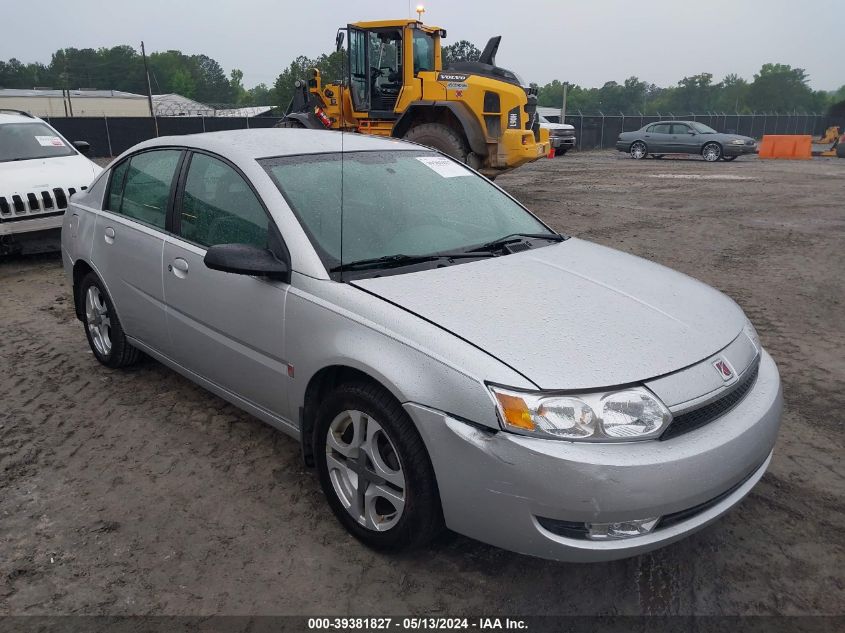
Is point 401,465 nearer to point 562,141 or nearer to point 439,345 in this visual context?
point 439,345

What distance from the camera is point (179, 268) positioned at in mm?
3461

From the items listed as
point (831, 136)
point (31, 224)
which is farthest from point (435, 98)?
point (831, 136)

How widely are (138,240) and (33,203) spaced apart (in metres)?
4.50

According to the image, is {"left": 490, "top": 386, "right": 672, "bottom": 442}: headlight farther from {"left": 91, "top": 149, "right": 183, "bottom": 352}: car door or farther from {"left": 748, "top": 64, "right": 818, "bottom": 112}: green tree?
{"left": 748, "top": 64, "right": 818, "bottom": 112}: green tree

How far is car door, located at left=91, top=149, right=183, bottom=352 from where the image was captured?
12.2 ft

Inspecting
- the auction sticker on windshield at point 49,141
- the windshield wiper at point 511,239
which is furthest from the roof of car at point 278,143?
the auction sticker on windshield at point 49,141

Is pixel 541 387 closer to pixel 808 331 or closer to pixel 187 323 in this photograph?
pixel 187 323

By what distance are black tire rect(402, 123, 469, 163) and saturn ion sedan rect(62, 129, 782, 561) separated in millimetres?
8159

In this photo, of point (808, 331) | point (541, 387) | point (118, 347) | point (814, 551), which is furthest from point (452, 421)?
point (808, 331)

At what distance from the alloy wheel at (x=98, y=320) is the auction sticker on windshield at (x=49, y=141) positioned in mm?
5038

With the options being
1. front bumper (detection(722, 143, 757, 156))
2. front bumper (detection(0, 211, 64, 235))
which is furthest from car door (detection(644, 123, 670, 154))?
front bumper (detection(0, 211, 64, 235))

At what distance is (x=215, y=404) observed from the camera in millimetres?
4031

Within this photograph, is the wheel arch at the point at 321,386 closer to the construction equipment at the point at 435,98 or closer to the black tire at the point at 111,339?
the black tire at the point at 111,339

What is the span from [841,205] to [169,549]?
12890mm
